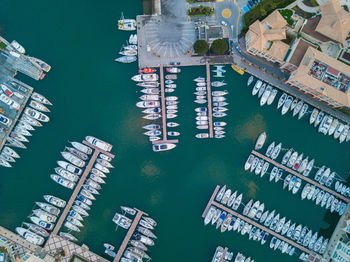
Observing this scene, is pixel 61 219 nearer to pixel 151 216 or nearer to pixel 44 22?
pixel 151 216

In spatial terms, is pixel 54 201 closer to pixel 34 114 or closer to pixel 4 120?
pixel 34 114

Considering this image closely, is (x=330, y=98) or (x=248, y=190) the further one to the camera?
(x=248, y=190)

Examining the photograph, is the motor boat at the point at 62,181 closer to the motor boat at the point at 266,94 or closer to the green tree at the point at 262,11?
the motor boat at the point at 266,94

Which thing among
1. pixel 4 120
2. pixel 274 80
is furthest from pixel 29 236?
pixel 274 80

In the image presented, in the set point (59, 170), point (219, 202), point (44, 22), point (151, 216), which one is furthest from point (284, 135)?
point (44, 22)

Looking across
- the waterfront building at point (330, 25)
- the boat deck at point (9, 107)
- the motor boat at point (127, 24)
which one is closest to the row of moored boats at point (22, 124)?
the boat deck at point (9, 107)

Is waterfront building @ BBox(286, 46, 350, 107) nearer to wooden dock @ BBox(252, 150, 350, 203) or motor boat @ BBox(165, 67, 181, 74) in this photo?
wooden dock @ BBox(252, 150, 350, 203)
